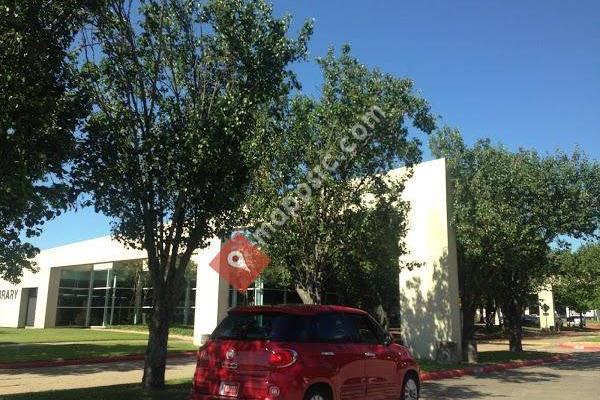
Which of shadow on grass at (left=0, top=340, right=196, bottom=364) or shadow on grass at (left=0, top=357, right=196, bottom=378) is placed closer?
shadow on grass at (left=0, top=357, right=196, bottom=378)

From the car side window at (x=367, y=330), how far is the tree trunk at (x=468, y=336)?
11.9 metres

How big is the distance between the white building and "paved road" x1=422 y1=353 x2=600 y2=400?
3.18 meters

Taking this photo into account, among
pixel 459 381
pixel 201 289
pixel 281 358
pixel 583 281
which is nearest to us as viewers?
pixel 281 358

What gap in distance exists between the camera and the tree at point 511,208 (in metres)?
19.9

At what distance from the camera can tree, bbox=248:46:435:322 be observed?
13.8 m

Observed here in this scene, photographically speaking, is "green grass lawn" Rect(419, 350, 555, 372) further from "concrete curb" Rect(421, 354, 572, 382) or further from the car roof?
the car roof

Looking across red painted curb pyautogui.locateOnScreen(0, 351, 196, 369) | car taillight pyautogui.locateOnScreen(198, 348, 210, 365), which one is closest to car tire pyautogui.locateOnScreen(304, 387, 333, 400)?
car taillight pyautogui.locateOnScreen(198, 348, 210, 365)

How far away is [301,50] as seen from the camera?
12.1 metres

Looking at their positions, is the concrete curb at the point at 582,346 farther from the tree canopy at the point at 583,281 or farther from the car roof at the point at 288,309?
the car roof at the point at 288,309

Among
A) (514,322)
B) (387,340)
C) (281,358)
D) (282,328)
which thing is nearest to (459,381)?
(387,340)

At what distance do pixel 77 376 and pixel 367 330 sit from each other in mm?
9275

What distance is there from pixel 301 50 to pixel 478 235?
1088 centimetres

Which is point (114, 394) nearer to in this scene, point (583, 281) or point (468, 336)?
point (468, 336)

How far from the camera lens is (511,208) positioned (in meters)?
20.2
